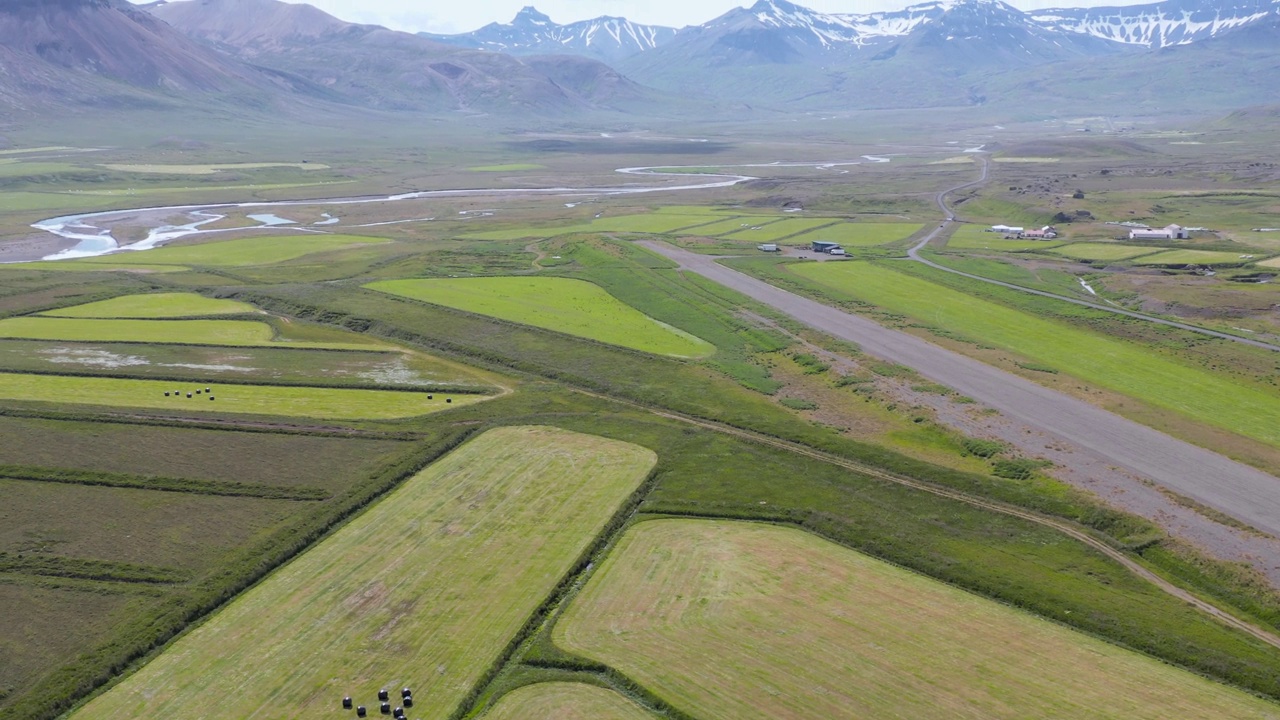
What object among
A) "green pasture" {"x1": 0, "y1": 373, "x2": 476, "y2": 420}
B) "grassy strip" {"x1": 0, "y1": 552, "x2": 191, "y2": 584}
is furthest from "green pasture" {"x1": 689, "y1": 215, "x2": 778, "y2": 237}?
"grassy strip" {"x1": 0, "y1": 552, "x2": 191, "y2": 584}

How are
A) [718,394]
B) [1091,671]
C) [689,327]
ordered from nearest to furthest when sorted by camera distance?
[1091,671] < [718,394] < [689,327]

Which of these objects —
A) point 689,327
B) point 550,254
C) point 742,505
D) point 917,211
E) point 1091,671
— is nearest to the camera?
point 1091,671

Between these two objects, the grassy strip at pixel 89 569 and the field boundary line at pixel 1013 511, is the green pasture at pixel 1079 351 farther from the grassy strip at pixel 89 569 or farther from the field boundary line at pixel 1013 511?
the grassy strip at pixel 89 569

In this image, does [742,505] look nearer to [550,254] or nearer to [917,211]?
[550,254]

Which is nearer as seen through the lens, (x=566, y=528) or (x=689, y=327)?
(x=566, y=528)

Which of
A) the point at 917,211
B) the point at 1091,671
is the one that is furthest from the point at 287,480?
the point at 917,211

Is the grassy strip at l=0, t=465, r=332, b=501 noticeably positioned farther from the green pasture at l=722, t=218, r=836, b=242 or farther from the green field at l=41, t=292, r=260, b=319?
the green pasture at l=722, t=218, r=836, b=242
